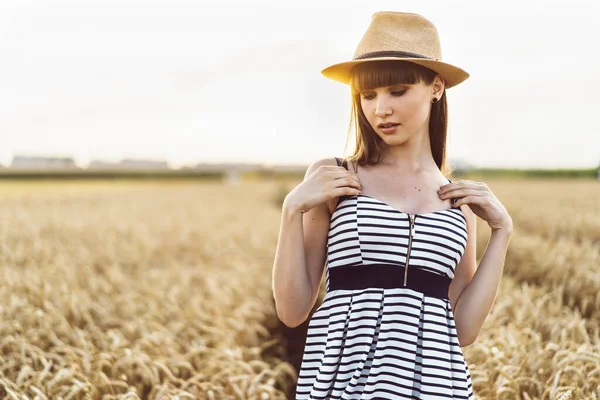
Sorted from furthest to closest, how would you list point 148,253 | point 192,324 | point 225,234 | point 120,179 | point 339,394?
point 120,179 → point 225,234 → point 148,253 → point 192,324 → point 339,394

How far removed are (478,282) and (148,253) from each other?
5390 mm

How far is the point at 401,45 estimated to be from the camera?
181cm

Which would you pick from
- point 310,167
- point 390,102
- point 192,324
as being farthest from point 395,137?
point 192,324

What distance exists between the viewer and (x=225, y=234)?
8.41 m

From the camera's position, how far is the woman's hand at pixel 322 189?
67.3 inches

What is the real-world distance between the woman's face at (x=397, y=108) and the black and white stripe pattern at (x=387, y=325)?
0.23 metres

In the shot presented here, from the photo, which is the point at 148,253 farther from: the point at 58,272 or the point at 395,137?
the point at 395,137

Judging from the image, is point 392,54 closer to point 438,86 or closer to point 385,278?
point 438,86

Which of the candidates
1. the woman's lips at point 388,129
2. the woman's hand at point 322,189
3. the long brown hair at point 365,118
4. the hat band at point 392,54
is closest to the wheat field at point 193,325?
the long brown hair at point 365,118

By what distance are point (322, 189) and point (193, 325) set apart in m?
2.78

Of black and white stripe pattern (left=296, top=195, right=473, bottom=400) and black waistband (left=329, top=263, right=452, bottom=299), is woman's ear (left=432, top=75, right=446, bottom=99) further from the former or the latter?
black waistband (left=329, top=263, right=452, bottom=299)

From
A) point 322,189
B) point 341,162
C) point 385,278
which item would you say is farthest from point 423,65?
point 385,278

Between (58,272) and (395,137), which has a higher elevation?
(395,137)

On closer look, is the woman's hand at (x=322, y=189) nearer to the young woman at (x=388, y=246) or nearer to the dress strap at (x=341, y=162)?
the young woman at (x=388, y=246)
